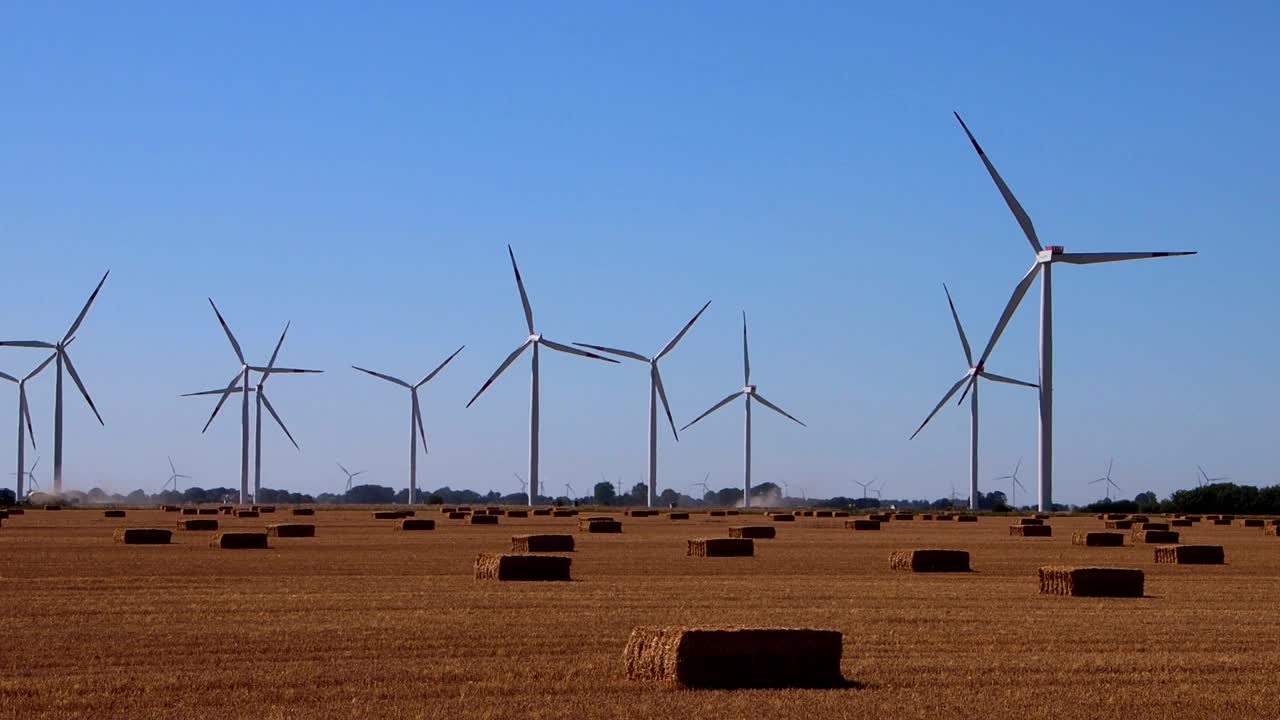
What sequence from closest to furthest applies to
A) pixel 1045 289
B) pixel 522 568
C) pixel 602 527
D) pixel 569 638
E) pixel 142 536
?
1. pixel 569 638
2. pixel 522 568
3. pixel 142 536
4. pixel 602 527
5. pixel 1045 289

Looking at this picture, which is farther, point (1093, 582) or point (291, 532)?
point (291, 532)

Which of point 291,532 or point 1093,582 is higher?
point 291,532

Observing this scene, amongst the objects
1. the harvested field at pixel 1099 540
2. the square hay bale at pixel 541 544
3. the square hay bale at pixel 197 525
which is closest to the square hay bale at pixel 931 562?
the square hay bale at pixel 541 544

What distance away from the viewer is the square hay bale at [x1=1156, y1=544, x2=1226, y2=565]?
46688mm

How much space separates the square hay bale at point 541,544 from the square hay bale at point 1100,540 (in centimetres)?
1936

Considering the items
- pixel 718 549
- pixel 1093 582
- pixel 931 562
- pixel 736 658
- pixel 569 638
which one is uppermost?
pixel 718 549

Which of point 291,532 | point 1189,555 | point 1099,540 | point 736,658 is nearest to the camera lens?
point 736,658

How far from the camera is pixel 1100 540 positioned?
59500mm

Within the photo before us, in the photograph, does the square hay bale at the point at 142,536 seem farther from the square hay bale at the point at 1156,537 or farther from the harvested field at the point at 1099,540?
the square hay bale at the point at 1156,537

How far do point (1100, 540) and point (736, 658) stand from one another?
1675 inches

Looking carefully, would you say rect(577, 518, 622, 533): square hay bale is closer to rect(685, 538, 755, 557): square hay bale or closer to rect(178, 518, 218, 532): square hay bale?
rect(178, 518, 218, 532): square hay bale

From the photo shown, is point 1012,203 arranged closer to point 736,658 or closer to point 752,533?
→ point 752,533

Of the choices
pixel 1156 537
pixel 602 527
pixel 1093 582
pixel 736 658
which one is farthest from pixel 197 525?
pixel 736 658

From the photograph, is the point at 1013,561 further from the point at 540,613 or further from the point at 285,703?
the point at 285,703
